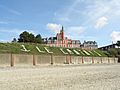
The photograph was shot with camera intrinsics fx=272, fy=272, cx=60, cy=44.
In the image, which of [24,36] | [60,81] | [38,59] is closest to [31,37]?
[24,36]

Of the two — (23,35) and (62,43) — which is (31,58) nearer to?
(23,35)

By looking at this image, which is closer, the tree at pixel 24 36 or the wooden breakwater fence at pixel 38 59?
the wooden breakwater fence at pixel 38 59

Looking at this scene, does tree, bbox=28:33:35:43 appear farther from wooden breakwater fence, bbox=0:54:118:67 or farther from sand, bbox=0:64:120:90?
sand, bbox=0:64:120:90

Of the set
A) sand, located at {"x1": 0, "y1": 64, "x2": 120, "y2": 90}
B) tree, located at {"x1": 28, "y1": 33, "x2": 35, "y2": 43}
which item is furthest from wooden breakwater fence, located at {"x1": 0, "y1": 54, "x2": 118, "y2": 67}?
tree, located at {"x1": 28, "y1": 33, "x2": 35, "y2": 43}

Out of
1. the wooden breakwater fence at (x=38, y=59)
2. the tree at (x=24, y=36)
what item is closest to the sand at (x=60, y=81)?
the wooden breakwater fence at (x=38, y=59)

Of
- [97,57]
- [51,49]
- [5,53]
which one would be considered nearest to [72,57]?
[51,49]

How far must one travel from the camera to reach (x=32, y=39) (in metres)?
136

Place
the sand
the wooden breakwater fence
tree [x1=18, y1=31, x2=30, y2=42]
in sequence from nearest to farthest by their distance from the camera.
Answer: the sand < the wooden breakwater fence < tree [x1=18, y1=31, x2=30, y2=42]

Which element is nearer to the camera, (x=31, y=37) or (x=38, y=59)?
(x=38, y=59)

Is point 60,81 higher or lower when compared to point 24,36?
lower

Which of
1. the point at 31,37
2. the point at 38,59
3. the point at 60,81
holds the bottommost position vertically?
the point at 60,81

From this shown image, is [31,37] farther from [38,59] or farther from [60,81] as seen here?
[60,81]

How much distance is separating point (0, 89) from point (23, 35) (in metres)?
122

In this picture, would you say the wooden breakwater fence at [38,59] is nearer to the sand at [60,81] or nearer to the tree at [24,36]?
the sand at [60,81]
